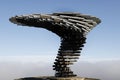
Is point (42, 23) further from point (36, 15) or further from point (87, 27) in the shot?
point (87, 27)

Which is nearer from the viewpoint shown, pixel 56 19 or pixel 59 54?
pixel 56 19

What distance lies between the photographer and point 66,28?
160 ft

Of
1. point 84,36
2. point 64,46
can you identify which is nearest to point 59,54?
point 64,46

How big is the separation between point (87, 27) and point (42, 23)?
23.4 feet

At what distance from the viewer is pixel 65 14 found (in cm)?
4838

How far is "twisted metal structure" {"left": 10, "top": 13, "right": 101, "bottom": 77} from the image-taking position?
4725 centimetres

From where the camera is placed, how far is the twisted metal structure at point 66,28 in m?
47.2

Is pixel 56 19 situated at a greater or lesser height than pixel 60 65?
greater

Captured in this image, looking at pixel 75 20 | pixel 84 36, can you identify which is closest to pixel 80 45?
pixel 84 36

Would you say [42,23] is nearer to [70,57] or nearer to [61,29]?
[61,29]

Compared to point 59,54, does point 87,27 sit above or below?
above

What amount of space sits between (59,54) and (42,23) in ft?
19.9

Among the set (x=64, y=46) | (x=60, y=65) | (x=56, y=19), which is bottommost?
(x=60, y=65)

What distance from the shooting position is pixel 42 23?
48281 mm
